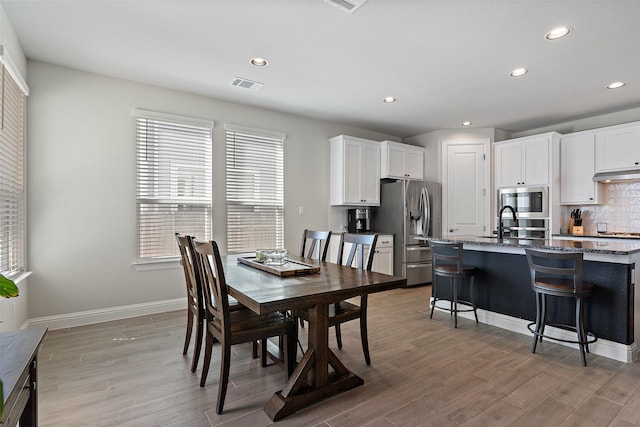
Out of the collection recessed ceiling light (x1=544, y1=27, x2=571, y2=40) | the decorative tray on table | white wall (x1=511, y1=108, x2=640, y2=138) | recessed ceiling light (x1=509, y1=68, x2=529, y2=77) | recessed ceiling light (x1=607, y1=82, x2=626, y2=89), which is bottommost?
the decorative tray on table

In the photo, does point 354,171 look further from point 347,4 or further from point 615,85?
point 615,85

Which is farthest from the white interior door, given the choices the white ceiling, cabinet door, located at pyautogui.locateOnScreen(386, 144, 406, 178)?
the white ceiling

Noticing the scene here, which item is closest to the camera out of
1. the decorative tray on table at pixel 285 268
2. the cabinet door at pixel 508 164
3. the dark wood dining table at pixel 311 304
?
the dark wood dining table at pixel 311 304

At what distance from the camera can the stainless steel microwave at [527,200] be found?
4.88 m

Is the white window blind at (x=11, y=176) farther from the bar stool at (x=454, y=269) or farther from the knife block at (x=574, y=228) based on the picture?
the knife block at (x=574, y=228)

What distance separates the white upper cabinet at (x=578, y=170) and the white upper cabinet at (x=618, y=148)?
0.29ft

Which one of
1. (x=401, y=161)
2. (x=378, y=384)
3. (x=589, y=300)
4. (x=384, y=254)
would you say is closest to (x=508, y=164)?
(x=401, y=161)

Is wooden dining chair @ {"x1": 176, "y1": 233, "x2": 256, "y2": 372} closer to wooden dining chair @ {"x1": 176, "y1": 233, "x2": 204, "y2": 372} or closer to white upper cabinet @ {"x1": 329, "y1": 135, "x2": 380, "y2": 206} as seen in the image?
wooden dining chair @ {"x1": 176, "y1": 233, "x2": 204, "y2": 372}

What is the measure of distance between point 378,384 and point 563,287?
5.42ft

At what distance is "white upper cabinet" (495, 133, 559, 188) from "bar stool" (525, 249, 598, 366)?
8.33 feet

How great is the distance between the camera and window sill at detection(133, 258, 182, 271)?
12.3 ft

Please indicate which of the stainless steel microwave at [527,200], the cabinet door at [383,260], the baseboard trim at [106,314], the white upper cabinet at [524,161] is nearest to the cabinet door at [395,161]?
the cabinet door at [383,260]

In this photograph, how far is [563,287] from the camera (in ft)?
8.45

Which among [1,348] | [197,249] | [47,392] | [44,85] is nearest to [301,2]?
[197,249]
